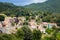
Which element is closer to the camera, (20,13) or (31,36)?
(31,36)

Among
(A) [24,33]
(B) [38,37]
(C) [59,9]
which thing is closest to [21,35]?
(A) [24,33]

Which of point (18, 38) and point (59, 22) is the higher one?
point (18, 38)

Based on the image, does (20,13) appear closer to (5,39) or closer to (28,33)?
(28,33)

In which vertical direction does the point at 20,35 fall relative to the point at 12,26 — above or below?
above

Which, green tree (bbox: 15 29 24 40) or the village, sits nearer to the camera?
green tree (bbox: 15 29 24 40)

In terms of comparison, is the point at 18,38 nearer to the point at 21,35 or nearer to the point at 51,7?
the point at 21,35

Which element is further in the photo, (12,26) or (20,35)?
(12,26)

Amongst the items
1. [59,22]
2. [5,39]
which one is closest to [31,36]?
[5,39]

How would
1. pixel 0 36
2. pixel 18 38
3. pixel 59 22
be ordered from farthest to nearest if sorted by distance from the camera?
pixel 59 22, pixel 18 38, pixel 0 36

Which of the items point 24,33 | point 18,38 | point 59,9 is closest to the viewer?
point 18,38

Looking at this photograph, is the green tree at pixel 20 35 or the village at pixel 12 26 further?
the village at pixel 12 26
